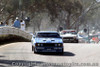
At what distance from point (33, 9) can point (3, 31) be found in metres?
23.4

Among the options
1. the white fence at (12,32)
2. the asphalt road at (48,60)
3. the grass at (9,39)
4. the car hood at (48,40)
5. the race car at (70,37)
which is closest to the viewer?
the asphalt road at (48,60)

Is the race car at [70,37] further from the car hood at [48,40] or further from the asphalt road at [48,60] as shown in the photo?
the asphalt road at [48,60]

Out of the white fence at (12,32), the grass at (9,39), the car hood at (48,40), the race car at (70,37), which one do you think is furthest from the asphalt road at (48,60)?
the race car at (70,37)

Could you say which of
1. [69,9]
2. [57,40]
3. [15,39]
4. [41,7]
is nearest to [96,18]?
[69,9]

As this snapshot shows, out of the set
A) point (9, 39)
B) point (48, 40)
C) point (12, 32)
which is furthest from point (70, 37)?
point (48, 40)

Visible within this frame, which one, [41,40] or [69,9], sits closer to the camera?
[41,40]

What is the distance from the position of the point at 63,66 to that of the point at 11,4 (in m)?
37.2

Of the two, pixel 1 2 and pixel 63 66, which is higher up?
pixel 1 2

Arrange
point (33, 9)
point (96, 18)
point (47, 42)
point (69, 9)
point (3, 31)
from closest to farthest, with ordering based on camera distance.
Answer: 1. point (47, 42)
2. point (3, 31)
3. point (33, 9)
4. point (69, 9)
5. point (96, 18)

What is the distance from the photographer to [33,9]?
5188 centimetres

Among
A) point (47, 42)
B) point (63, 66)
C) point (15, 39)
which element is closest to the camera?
point (63, 66)

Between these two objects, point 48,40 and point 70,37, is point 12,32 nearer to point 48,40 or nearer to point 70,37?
point 70,37

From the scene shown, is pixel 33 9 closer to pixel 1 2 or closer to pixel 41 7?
pixel 41 7

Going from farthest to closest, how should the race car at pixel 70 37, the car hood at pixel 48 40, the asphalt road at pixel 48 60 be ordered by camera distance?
the race car at pixel 70 37 → the car hood at pixel 48 40 → the asphalt road at pixel 48 60
